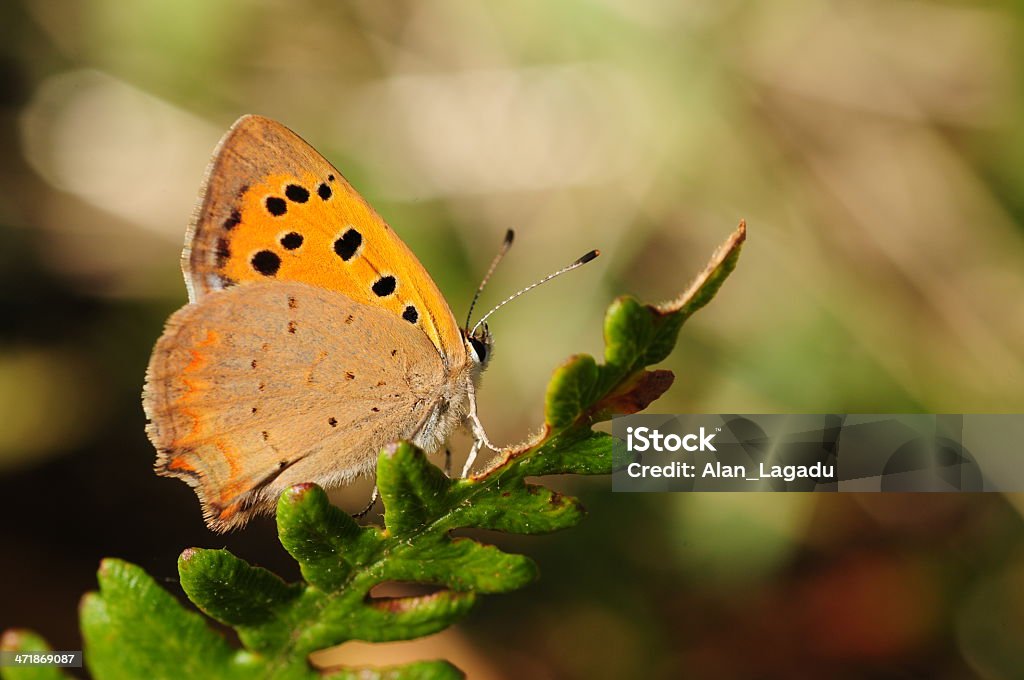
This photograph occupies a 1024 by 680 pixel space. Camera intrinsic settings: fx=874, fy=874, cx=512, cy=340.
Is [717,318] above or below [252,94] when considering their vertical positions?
below

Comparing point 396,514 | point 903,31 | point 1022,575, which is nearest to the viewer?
point 396,514

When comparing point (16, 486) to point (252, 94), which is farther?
point (252, 94)

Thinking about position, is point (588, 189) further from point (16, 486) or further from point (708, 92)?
point (16, 486)

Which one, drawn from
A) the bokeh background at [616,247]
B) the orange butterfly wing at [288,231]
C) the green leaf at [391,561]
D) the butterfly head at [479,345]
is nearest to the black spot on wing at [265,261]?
the orange butterfly wing at [288,231]

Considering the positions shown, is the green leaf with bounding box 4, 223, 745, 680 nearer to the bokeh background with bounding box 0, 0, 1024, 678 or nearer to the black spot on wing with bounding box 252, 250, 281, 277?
the black spot on wing with bounding box 252, 250, 281, 277

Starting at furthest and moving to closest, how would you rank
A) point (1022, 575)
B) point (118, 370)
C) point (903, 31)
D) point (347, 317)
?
point (903, 31) < point (118, 370) < point (1022, 575) < point (347, 317)

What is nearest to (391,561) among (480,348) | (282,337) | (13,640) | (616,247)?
(13,640)

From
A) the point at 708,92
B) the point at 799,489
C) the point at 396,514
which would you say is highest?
the point at 708,92

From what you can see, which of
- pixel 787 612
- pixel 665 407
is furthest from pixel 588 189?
pixel 787 612

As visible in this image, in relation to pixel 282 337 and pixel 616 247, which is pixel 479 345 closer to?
pixel 282 337
